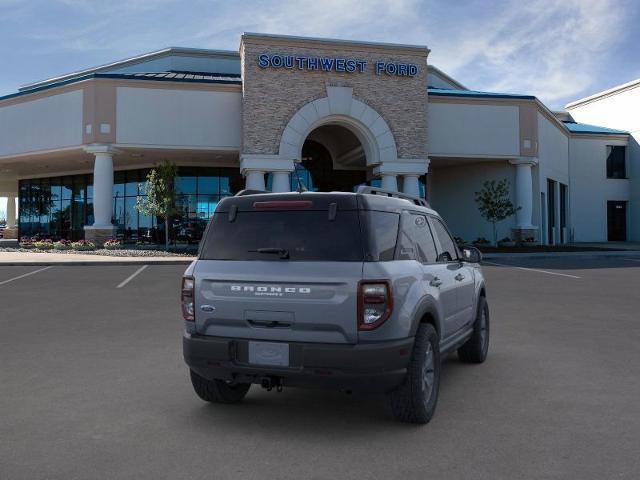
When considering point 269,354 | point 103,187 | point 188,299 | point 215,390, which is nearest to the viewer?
point 269,354

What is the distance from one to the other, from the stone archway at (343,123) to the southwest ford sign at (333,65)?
3.33ft

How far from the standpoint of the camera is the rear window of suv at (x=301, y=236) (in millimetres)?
4359

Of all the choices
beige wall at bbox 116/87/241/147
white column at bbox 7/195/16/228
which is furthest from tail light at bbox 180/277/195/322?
white column at bbox 7/195/16/228

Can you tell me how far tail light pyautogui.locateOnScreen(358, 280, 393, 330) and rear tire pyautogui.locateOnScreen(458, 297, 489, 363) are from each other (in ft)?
8.55

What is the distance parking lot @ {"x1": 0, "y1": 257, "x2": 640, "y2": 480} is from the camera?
12.5 ft

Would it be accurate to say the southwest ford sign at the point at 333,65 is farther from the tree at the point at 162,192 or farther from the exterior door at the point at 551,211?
the exterior door at the point at 551,211

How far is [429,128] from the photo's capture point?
1203 inches

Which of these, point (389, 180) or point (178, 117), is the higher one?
point (178, 117)

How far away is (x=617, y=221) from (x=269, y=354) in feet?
145

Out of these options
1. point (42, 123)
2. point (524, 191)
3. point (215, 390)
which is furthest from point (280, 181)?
point (215, 390)

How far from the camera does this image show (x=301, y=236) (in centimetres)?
452

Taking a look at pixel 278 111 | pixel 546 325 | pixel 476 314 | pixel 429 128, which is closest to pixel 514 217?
pixel 429 128

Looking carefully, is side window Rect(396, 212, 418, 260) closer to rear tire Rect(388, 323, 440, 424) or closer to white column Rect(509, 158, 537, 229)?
rear tire Rect(388, 323, 440, 424)

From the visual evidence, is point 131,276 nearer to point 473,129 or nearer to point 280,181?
point 280,181
